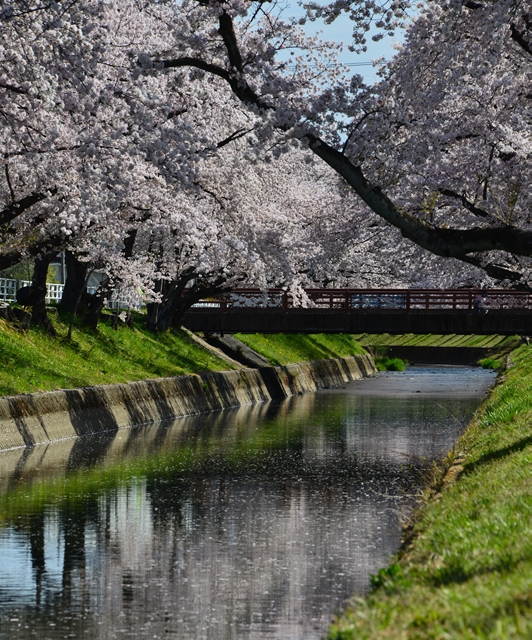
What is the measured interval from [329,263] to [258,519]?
28572mm

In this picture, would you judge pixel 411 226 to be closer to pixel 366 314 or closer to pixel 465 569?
pixel 465 569

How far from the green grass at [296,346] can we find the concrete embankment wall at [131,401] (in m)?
1.69

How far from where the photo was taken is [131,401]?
31.4 m

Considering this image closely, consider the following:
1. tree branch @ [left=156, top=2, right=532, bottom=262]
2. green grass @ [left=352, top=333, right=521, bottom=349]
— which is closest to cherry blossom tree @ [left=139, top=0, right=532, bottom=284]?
tree branch @ [left=156, top=2, right=532, bottom=262]

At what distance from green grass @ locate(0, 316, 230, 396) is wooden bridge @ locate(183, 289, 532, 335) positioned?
341 centimetres

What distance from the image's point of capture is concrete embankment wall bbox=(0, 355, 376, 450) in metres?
24.5

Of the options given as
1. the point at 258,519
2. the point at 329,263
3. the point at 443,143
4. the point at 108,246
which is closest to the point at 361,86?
the point at 258,519

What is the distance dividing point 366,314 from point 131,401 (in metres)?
17.2

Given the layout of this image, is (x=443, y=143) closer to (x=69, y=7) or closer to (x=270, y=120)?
(x=270, y=120)

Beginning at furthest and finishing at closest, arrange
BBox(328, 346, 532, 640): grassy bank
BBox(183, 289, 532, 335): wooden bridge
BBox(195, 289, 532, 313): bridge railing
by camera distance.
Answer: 1. BBox(183, 289, 532, 335): wooden bridge
2. BBox(195, 289, 532, 313): bridge railing
3. BBox(328, 346, 532, 640): grassy bank

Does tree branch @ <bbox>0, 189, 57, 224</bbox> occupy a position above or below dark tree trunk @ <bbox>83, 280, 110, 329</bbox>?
above

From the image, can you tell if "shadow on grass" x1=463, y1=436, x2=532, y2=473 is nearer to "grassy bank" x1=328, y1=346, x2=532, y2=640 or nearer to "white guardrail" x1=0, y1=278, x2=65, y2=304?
"grassy bank" x1=328, y1=346, x2=532, y2=640

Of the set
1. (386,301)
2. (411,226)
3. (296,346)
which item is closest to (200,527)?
(411,226)

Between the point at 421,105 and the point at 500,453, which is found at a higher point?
the point at 421,105
